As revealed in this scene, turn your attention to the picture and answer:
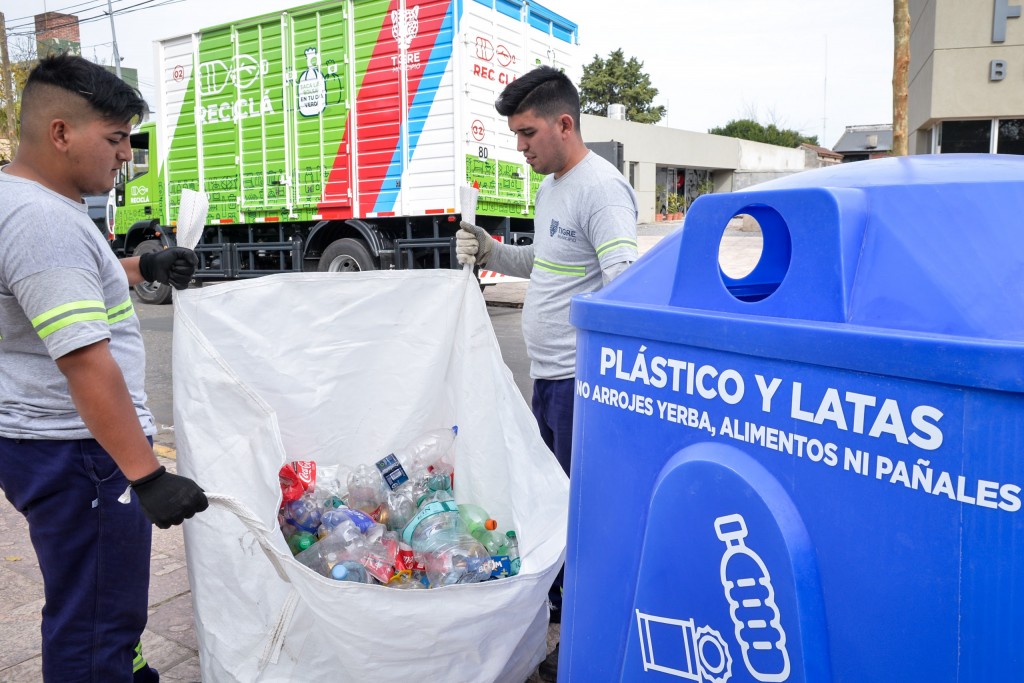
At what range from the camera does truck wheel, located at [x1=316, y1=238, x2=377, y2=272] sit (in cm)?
964

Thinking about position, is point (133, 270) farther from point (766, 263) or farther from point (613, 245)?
point (766, 263)

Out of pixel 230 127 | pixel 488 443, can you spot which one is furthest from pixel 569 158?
pixel 230 127

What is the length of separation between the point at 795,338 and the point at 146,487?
50.2 inches

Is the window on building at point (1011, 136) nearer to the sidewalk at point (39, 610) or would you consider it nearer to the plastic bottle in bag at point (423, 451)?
the plastic bottle in bag at point (423, 451)

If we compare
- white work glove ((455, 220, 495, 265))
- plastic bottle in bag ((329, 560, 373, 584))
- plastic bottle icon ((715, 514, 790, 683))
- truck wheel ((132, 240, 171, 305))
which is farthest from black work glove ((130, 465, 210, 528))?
truck wheel ((132, 240, 171, 305))

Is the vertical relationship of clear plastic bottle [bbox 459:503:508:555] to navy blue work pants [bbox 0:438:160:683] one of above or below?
below

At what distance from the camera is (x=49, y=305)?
157cm

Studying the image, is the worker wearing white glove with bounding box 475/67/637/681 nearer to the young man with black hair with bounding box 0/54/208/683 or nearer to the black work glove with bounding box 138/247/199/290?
the black work glove with bounding box 138/247/199/290

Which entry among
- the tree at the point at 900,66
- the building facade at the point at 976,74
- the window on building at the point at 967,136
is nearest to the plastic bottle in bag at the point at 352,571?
the tree at the point at 900,66

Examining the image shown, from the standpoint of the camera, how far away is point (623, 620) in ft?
4.26

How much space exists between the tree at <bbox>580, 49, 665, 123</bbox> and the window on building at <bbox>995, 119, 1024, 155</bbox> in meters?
33.5

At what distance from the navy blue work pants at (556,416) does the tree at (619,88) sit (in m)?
44.5

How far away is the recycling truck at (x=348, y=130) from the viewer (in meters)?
9.01

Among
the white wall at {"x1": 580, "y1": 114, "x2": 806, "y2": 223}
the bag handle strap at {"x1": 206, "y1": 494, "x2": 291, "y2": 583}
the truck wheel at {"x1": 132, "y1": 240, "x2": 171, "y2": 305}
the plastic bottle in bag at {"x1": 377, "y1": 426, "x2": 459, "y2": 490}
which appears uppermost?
the white wall at {"x1": 580, "y1": 114, "x2": 806, "y2": 223}
